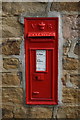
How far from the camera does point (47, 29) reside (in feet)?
7.49

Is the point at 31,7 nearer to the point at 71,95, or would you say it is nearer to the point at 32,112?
the point at 71,95

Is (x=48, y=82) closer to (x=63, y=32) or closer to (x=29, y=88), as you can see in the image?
(x=29, y=88)

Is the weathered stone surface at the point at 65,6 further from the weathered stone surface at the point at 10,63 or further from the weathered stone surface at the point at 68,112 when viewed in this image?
the weathered stone surface at the point at 68,112

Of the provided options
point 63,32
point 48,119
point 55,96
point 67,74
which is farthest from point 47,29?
point 48,119

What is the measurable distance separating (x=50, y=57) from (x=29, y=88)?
42 cm

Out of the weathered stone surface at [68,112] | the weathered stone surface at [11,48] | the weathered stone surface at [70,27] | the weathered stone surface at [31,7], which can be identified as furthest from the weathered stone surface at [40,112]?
the weathered stone surface at [31,7]

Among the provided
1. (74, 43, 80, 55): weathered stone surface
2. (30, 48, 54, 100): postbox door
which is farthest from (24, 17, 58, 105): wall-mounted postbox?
(74, 43, 80, 55): weathered stone surface

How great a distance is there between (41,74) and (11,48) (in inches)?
17.1

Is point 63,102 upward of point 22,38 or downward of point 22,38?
downward

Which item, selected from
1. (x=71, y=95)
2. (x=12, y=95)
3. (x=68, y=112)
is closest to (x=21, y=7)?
(x=12, y=95)

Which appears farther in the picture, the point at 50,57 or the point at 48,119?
the point at 48,119

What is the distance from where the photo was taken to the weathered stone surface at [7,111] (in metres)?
2.49

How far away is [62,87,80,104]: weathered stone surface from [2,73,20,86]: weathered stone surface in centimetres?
54

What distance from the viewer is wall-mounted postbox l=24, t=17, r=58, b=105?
2279 mm
